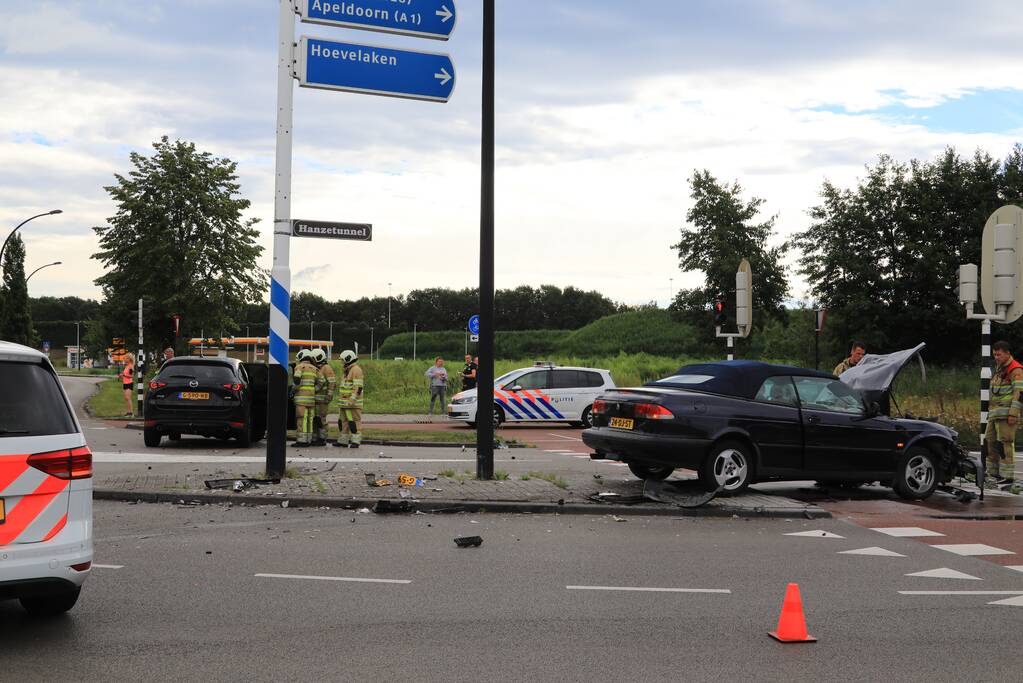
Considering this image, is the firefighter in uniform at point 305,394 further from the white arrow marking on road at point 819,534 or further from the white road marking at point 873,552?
the white road marking at point 873,552

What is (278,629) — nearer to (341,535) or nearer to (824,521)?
(341,535)

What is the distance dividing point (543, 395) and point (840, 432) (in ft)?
50.7

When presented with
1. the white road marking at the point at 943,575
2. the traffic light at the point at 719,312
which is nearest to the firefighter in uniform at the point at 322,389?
the traffic light at the point at 719,312

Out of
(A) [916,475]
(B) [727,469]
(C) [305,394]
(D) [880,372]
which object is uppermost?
(D) [880,372]

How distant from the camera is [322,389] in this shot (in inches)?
738

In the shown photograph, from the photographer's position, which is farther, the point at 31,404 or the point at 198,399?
the point at 198,399

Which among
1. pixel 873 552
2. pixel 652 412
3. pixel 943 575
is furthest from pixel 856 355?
pixel 943 575

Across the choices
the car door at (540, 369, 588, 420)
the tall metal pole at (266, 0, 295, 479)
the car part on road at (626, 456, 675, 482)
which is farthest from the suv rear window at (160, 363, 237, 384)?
the car door at (540, 369, 588, 420)

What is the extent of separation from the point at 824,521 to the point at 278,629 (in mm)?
6514

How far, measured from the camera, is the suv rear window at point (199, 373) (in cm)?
1788

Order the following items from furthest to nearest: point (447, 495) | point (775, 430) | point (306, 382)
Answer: point (306, 382) → point (775, 430) → point (447, 495)

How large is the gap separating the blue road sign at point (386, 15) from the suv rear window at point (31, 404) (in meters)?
7.31

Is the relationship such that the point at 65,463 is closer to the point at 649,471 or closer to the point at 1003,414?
the point at 649,471

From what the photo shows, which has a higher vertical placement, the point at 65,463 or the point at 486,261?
the point at 486,261
